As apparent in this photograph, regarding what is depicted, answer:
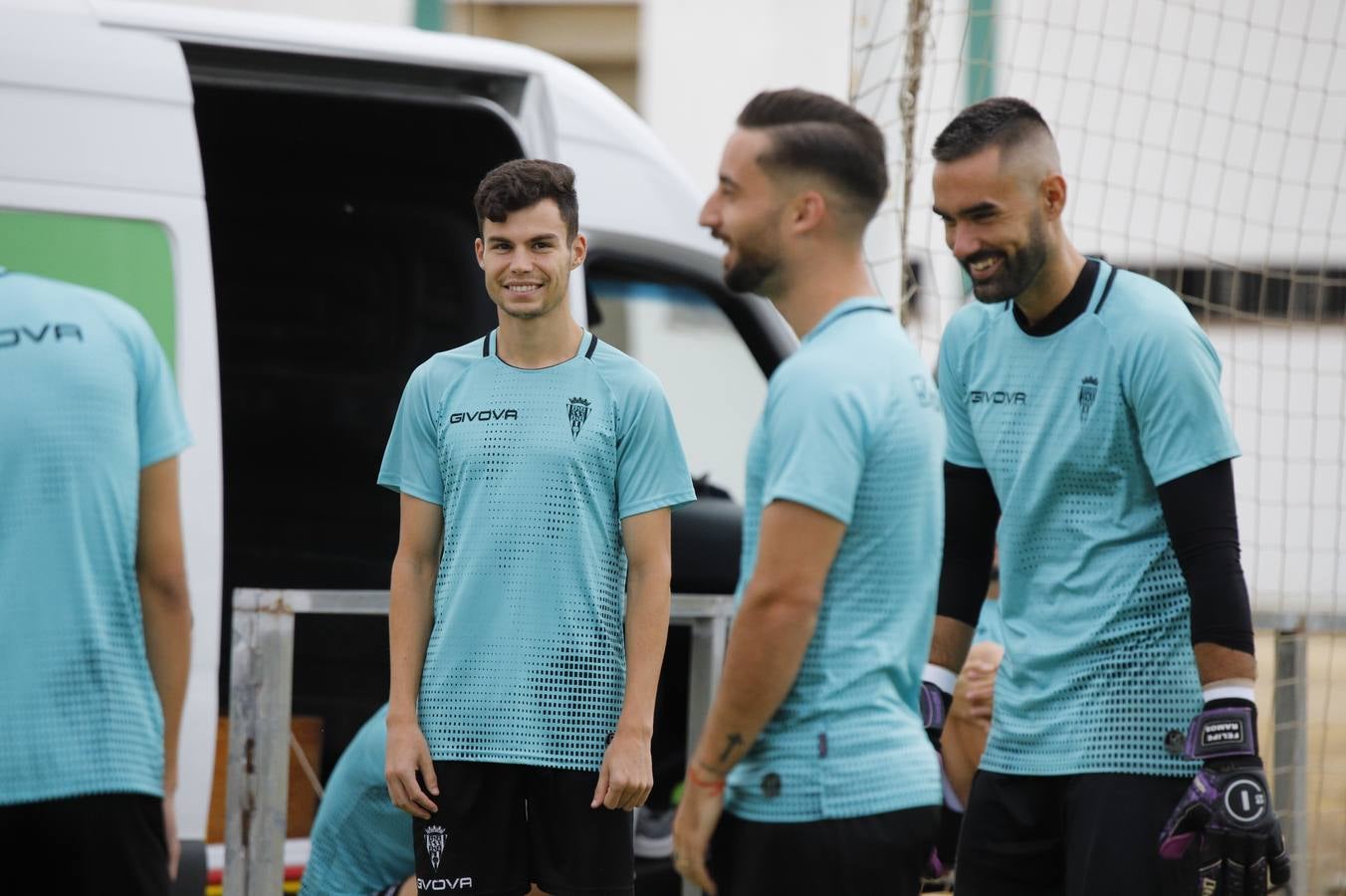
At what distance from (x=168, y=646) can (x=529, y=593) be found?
0.60 metres

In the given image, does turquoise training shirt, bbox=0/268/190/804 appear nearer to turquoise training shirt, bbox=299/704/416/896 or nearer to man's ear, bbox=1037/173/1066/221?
turquoise training shirt, bbox=299/704/416/896

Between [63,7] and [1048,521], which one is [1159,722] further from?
[63,7]

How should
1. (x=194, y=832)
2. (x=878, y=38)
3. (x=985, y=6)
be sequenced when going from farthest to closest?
(x=985, y=6)
(x=878, y=38)
(x=194, y=832)

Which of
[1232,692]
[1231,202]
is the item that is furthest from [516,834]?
[1231,202]

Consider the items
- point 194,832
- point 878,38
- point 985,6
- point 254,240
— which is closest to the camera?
point 194,832

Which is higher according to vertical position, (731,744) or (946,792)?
(731,744)

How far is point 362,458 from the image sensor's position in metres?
5.88

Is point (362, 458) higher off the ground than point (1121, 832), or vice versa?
point (362, 458)

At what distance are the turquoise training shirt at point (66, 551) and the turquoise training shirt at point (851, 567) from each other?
99 cm

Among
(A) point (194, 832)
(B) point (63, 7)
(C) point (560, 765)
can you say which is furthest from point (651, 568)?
(B) point (63, 7)

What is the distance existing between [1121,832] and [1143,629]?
0.33 m

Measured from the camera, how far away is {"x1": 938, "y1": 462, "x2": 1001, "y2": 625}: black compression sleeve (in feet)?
11.1

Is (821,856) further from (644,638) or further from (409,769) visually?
(409,769)

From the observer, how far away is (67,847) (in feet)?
8.98
